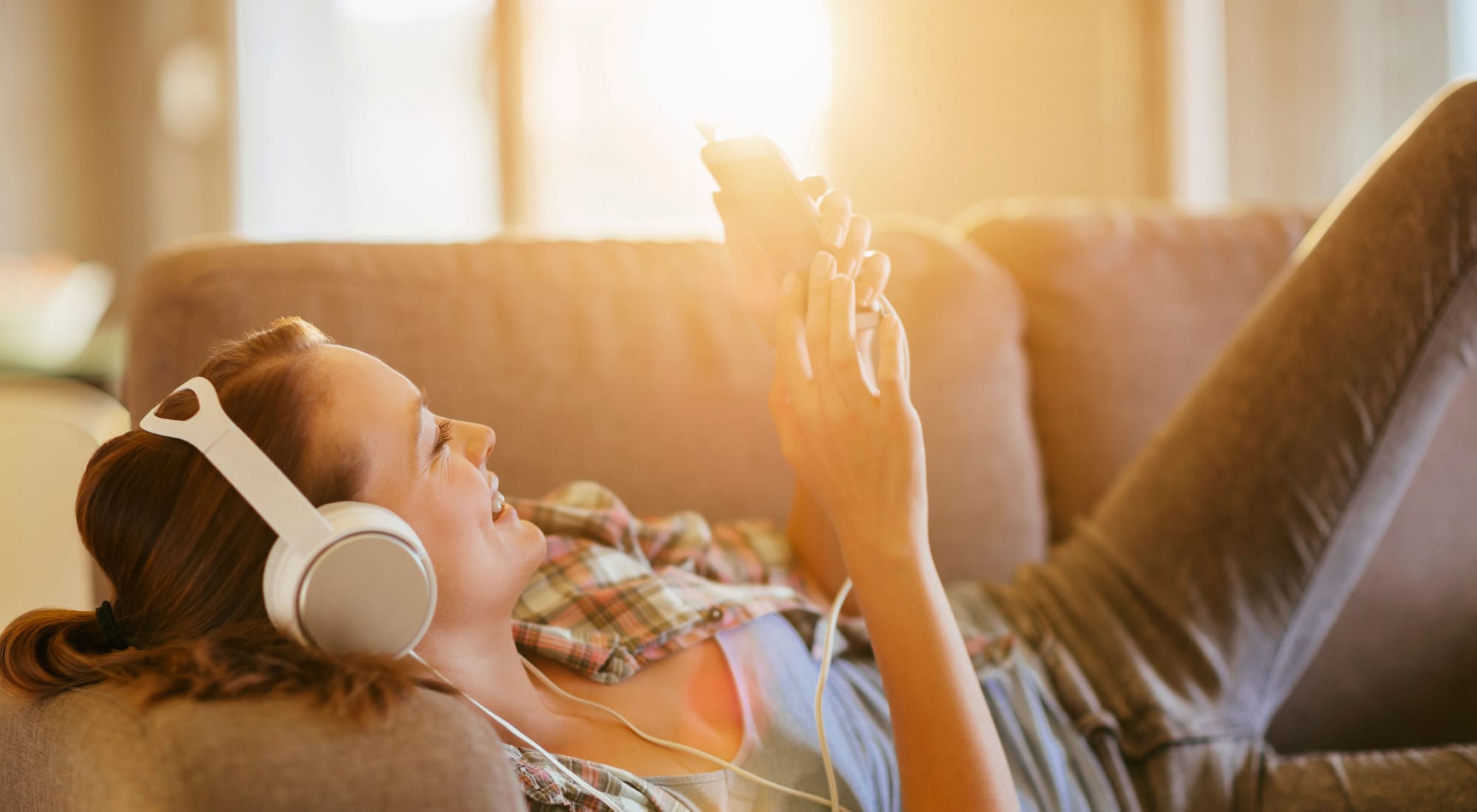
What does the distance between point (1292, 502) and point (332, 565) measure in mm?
885

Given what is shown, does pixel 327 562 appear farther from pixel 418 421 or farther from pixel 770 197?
pixel 770 197

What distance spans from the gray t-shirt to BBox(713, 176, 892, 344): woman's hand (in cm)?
28

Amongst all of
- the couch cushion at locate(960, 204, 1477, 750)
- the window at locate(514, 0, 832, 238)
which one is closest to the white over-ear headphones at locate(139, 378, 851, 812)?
the couch cushion at locate(960, 204, 1477, 750)

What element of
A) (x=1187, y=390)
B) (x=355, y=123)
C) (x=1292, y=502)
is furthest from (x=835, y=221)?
(x=355, y=123)

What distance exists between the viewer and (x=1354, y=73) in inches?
108

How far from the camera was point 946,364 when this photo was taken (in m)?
1.27

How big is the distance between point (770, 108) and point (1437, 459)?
1911 mm

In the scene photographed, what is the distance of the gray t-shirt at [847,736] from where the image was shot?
2.55 ft

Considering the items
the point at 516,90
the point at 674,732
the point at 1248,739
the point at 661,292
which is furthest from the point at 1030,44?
the point at 674,732

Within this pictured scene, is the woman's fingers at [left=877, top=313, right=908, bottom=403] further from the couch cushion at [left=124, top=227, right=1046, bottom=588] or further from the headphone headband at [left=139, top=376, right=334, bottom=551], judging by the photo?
the couch cushion at [left=124, top=227, right=1046, bottom=588]

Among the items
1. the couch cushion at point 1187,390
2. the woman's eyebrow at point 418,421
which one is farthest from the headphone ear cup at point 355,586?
the couch cushion at point 1187,390

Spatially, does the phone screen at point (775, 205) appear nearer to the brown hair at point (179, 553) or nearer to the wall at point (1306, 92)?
the brown hair at point (179, 553)

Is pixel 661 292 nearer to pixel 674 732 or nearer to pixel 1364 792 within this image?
pixel 674 732

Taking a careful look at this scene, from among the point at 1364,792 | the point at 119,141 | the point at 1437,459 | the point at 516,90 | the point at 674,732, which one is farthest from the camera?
the point at 119,141
